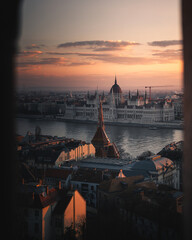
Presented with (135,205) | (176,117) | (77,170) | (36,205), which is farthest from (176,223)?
(176,117)

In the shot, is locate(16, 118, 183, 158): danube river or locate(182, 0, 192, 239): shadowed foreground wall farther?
locate(16, 118, 183, 158): danube river

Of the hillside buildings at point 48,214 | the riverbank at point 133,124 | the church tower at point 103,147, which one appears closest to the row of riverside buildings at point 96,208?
the hillside buildings at point 48,214

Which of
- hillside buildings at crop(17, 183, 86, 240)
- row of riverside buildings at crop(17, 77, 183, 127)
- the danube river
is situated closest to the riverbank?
row of riverside buildings at crop(17, 77, 183, 127)

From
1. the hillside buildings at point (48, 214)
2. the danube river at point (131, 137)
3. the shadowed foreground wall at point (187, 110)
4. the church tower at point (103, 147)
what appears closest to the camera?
the shadowed foreground wall at point (187, 110)

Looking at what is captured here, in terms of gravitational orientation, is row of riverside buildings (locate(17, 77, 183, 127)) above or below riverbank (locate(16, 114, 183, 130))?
above

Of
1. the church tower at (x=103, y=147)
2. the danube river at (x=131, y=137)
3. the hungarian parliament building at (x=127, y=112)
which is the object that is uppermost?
the hungarian parliament building at (x=127, y=112)

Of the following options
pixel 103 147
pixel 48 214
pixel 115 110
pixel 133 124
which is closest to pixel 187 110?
pixel 48 214

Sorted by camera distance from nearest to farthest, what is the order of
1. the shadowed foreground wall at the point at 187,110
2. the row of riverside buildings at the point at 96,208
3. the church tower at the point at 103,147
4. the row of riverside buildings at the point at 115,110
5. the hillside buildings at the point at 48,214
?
the shadowed foreground wall at the point at 187,110 → the row of riverside buildings at the point at 96,208 → the hillside buildings at the point at 48,214 → the church tower at the point at 103,147 → the row of riverside buildings at the point at 115,110

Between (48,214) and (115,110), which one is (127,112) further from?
(48,214)

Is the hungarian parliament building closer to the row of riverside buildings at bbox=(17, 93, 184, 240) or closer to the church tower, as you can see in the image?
the church tower

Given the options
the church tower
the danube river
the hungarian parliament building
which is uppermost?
the hungarian parliament building

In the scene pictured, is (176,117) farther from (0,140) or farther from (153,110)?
(0,140)

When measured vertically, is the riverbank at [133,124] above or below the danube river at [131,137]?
above

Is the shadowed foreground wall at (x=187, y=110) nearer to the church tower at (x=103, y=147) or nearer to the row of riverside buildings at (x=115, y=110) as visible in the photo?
the church tower at (x=103, y=147)
